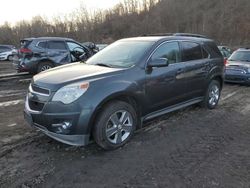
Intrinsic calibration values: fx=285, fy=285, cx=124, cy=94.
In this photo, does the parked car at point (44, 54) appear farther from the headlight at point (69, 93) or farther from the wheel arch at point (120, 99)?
the headlight at point (69, 93)

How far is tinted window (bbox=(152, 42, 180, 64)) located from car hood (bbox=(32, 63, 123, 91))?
3.45 ft

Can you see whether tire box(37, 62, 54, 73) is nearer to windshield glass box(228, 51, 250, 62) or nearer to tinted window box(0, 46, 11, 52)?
windshield glass box(228, 51, 250, 62)

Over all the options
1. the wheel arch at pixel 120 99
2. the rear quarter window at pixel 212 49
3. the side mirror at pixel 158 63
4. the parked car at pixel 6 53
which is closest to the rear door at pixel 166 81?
the side mirror at pixel 158 63

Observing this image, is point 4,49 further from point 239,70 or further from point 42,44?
point 239,70

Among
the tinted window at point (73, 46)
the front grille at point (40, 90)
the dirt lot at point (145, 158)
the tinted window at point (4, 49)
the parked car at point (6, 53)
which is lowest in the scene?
the parked car at point (6, 53)

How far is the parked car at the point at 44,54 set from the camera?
11.6 m

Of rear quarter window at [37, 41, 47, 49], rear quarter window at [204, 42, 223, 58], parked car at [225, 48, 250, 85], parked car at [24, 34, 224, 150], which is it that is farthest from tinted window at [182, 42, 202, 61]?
rear quarter window at [37, 41, 47, 49]

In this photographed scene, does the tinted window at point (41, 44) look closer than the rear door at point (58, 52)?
Yes

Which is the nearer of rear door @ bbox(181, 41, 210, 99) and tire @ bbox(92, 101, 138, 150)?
tire @ bbox(92, 101, 138, 150)

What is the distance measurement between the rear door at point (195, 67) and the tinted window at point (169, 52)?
0.22 metres

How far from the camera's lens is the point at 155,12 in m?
60.7

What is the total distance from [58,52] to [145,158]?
→ 8.90m

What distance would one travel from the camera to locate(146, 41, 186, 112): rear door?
200 inches

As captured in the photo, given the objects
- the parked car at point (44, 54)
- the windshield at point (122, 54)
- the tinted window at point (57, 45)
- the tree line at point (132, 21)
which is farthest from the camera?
the tree line at point (132, 21)
